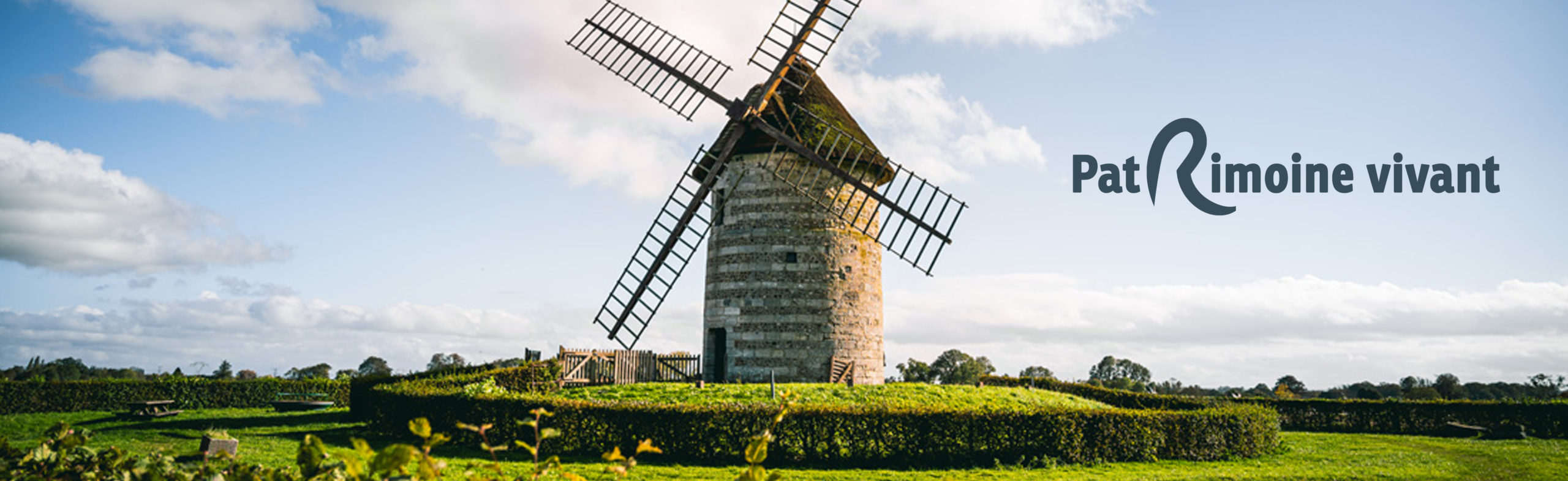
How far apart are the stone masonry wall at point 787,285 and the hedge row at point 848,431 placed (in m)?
5.99

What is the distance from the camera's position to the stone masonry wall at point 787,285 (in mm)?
21031

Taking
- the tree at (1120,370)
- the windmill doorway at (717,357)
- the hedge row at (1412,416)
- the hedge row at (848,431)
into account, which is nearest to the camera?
the hedge row at (848,431)

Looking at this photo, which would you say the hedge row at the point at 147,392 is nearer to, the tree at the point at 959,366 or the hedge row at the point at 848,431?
the hedge row at the point at 848,431

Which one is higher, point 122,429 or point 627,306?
point 627,306

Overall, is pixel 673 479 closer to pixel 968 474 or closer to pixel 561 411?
pixel 561 411

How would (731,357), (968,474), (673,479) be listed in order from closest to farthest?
1. (673,479)
2. (968,474)
3. (731,357)

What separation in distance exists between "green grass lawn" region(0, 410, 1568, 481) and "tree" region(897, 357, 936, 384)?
1549 centimetres

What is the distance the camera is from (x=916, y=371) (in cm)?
3841

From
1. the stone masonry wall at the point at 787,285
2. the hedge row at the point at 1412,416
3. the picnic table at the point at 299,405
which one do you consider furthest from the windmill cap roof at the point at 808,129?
the hedge row at the point at 1412,416

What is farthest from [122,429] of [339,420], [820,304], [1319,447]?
[1319,447]

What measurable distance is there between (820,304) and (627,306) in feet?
18.3

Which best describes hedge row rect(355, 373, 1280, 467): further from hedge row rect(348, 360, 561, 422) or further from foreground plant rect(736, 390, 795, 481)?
foreground plant rect(736, 390, 795, 481)

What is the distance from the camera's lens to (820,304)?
21.1 metres

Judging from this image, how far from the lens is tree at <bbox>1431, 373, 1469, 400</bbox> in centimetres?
5755
